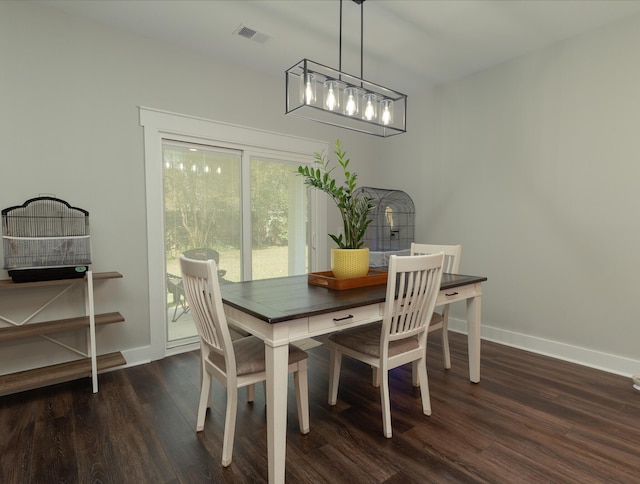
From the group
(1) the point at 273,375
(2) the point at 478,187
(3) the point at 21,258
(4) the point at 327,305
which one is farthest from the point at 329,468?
(2) the point at 478,187

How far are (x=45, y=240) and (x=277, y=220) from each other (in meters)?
2.08

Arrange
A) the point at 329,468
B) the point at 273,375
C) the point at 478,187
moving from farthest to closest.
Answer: the point at 478,187
the point at 329,468
the point at 273,375

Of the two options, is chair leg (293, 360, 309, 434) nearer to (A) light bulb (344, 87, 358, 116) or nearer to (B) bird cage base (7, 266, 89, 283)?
(A) light bulb (344, 87, 358, 116)

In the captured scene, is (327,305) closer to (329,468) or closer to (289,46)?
(329,468)

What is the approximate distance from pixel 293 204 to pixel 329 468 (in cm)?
283

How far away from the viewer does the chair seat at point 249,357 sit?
1.78 metres

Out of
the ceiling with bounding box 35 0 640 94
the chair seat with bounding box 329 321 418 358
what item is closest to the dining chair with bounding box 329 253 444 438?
the chair seat with bounding box 329 321 418 358

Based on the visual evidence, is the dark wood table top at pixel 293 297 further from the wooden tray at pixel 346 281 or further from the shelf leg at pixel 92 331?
the shelf leg at pixel 92 331

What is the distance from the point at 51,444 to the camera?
1914mm

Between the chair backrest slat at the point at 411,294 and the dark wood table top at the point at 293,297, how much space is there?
0.34 ft

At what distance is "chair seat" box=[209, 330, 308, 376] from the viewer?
1784mm

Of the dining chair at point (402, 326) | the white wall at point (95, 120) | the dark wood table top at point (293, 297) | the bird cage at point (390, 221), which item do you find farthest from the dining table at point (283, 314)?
the bird cage at point (390, 221)

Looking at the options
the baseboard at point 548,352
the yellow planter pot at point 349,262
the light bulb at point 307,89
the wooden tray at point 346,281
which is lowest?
the baseboard at point 548,352

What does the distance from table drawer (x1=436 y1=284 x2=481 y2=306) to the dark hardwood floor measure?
0.66m
